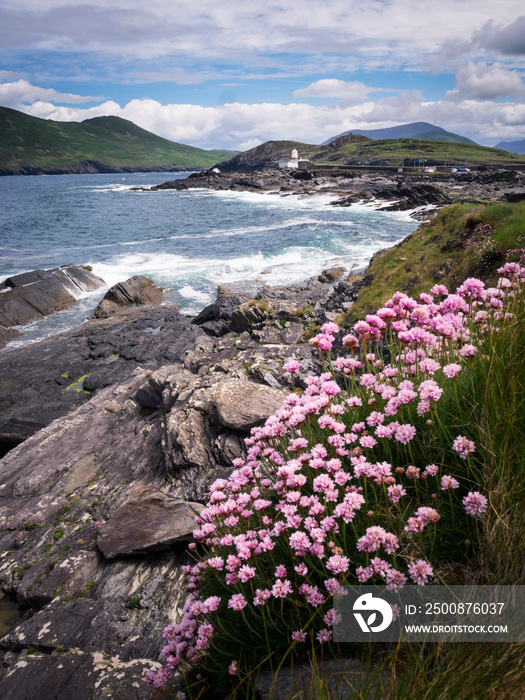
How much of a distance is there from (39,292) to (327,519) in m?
31.4

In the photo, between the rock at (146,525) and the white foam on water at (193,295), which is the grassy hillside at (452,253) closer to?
the rock at (146,525)

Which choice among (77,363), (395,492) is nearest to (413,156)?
(77,363)

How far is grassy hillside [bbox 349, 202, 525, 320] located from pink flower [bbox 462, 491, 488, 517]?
11.0 metres

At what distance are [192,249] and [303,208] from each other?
129ft

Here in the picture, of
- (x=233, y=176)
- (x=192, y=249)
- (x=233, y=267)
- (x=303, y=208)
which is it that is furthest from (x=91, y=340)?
(x=233, y=176)

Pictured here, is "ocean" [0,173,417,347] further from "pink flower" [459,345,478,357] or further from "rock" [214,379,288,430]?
"pink flower" [459,345,478,357]

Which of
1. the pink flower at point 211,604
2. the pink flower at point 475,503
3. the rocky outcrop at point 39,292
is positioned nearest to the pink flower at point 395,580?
the pink flower at point 475,503

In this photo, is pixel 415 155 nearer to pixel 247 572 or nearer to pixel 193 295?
pixel 193 295

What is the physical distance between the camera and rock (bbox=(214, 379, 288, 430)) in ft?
24.8

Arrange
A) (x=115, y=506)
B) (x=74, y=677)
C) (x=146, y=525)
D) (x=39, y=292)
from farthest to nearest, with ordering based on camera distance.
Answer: (x=39, y=292) < (x=115, y=506) < (x=146, y=525) < (x=74, y=677)

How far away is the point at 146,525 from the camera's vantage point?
6.26m

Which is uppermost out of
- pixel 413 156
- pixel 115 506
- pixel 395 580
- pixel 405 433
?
pixel 413 156

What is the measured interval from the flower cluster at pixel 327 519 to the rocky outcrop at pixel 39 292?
82.1 feet

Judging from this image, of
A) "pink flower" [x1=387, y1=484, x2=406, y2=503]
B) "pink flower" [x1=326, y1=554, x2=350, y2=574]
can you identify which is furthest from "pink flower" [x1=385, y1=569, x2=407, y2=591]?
"pink flower" [x1=387, y1=484, x2=406, y2=503]
